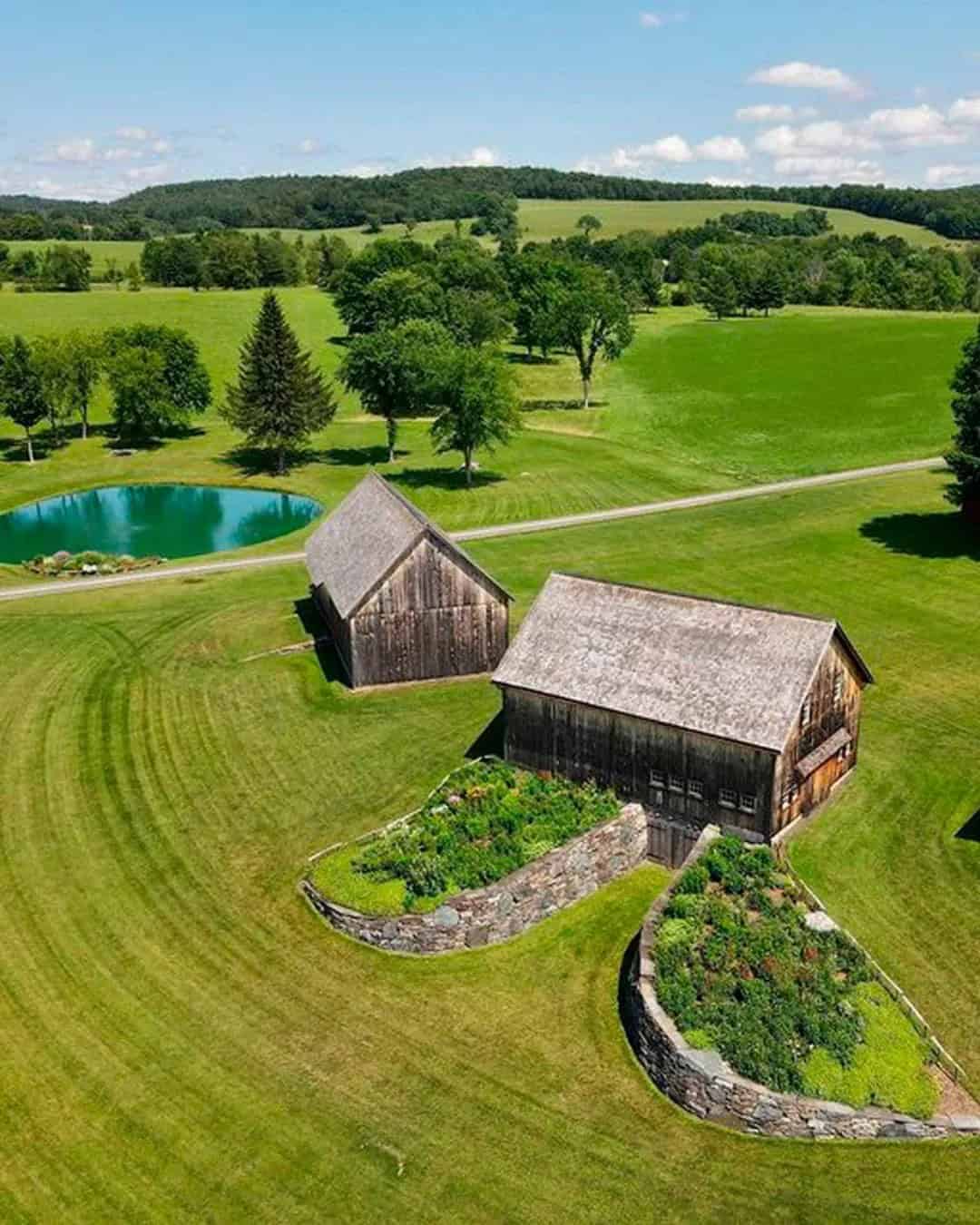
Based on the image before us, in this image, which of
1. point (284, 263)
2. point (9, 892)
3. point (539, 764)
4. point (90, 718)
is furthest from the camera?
point (284, 263)

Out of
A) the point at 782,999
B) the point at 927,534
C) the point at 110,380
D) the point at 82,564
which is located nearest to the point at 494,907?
the point at 782,999

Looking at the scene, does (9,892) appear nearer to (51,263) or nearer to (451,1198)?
(451,1198)

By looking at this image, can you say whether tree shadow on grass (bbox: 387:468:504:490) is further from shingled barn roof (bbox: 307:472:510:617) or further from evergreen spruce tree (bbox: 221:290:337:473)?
shingled barn roof (bbox: 307:472:510:617)

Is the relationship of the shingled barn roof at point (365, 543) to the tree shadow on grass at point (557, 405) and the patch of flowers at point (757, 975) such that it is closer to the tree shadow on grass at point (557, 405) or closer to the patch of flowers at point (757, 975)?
the patch of flowers at point (757, 975)

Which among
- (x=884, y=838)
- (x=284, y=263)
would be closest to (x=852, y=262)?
(x=284, y=263)

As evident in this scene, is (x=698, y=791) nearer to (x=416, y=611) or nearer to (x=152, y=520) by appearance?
(x=416, y=611)
